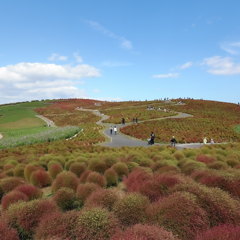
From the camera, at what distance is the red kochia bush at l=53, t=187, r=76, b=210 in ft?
16.9

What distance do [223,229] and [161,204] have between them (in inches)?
46.9

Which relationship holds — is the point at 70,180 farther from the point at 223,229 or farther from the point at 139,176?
the point at 223,229

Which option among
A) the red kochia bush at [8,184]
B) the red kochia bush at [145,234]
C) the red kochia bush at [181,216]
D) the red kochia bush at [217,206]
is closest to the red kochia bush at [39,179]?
the red kochia bush at [8,184]

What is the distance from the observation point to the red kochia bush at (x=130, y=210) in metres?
3.92

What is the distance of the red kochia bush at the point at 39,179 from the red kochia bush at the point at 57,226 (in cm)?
365

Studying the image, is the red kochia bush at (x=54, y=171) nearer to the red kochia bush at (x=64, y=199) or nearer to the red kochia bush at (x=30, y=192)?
the red kochia bush at (x=30, y=192)

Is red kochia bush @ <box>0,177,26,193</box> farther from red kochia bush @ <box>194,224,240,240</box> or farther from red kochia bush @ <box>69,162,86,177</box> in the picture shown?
red kochia bush @ <box>194,224,240,240</box>

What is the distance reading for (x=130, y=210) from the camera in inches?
158

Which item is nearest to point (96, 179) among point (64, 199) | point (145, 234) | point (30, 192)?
point (64, 199)

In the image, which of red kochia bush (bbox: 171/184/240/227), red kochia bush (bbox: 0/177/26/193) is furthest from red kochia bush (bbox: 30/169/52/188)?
red kochia bush (bbox: 171/184/240/227)

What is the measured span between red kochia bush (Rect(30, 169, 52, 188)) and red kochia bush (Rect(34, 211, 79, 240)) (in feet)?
12.0

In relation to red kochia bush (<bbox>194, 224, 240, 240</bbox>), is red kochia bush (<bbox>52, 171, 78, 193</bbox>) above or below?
below

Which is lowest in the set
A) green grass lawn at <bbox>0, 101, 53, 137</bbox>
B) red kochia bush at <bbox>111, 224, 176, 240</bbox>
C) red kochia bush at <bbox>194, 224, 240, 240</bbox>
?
green grass lawn at <bbox>0, 101, 53, 137</bbox>

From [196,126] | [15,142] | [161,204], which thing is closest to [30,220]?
[161,204]
